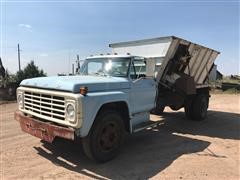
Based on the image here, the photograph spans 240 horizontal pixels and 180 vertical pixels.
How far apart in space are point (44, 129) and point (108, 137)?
1275mm

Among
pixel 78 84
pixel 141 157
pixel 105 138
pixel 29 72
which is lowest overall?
pixel 141 157

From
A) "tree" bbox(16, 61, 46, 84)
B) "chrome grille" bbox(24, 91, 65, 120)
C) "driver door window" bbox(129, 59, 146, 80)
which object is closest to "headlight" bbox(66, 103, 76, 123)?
"chrome grille" bbox(24, 91, 65, 120)

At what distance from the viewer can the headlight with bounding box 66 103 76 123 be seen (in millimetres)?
4898

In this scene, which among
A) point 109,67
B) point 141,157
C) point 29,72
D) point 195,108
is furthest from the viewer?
point 29,72

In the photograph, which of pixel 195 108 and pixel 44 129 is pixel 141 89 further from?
pixel 195 108

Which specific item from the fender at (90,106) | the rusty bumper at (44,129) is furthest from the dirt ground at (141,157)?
the fender at (90,106)

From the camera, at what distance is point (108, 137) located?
18.6 ft

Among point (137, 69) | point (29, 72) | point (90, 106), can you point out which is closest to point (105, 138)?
point (90, 106)

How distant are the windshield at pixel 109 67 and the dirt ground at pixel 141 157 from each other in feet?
5.89

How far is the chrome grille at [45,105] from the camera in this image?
17.0 ft

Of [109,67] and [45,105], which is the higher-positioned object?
[109,67]

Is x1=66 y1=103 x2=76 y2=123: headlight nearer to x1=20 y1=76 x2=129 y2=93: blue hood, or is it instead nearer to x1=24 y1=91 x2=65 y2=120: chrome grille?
x1=24 y1=91 x2=65 y2=120: chrome grille

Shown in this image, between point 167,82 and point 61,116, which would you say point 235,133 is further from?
point 61,116

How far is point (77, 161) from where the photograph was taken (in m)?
5.68
